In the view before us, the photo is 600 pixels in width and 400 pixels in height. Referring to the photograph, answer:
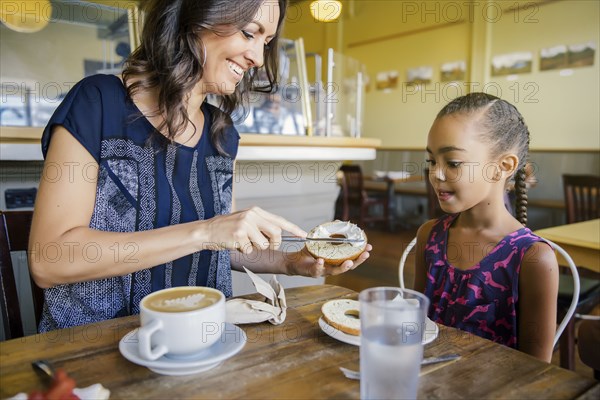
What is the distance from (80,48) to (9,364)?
254 cm

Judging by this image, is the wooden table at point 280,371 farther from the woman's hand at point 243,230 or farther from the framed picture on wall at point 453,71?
the framed picture on wall at point 453,71

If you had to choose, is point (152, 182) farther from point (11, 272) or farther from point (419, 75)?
point (419, 75)

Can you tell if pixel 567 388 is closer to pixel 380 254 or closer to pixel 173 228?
pixel 173 228

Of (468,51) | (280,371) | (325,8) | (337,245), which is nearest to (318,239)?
(337,245)

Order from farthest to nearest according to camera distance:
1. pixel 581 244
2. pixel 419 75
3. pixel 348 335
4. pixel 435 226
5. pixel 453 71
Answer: pixel 419 75 < pixel 453 71 < pixel 581 244 < pixel 435 226 < pixel 348 335

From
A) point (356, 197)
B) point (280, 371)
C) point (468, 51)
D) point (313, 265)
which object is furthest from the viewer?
point (468, 51)

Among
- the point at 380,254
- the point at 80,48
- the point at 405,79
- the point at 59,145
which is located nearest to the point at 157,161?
the point at 59,145

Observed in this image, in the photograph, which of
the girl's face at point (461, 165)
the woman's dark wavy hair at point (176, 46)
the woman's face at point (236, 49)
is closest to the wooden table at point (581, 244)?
the girl's face at point (461, 165)

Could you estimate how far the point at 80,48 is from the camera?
279 centimetres

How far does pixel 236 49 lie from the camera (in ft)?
3.87

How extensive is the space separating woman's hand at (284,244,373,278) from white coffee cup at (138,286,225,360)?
39 cm

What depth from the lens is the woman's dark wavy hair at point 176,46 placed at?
45.5 inches

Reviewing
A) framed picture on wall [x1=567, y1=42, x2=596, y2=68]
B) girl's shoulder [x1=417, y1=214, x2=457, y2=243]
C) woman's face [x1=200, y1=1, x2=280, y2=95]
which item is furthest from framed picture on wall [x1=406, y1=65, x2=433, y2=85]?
woman's face [x1=200, y1=1, x2=280, y2=95]

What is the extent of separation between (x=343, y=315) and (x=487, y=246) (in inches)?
22.1
